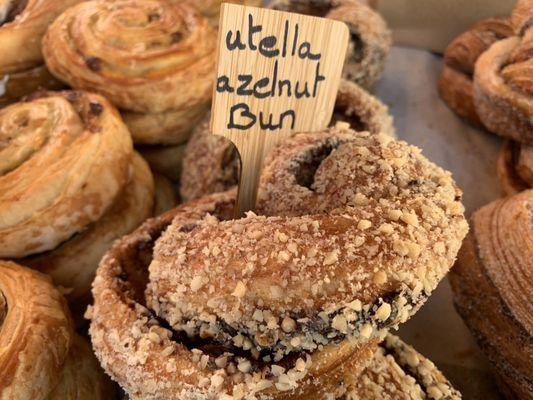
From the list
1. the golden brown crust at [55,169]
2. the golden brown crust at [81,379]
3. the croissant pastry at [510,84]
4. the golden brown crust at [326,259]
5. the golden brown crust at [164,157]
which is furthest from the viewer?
the golden brown crust at [164,157]

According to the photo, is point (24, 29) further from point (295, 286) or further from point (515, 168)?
point (515, 168)

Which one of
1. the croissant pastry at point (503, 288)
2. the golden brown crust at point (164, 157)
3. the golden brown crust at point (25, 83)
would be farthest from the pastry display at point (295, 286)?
the golden brown crust at point (25, 83)

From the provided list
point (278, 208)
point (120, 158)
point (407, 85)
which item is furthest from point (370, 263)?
point (407, 85)

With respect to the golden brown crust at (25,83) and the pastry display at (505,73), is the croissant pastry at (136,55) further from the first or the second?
the pastry display at (505,73)

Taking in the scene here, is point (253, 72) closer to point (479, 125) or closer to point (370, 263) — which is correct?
point (370, 263)

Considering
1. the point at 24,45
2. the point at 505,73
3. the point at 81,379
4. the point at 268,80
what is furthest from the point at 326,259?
the point at 24,45
